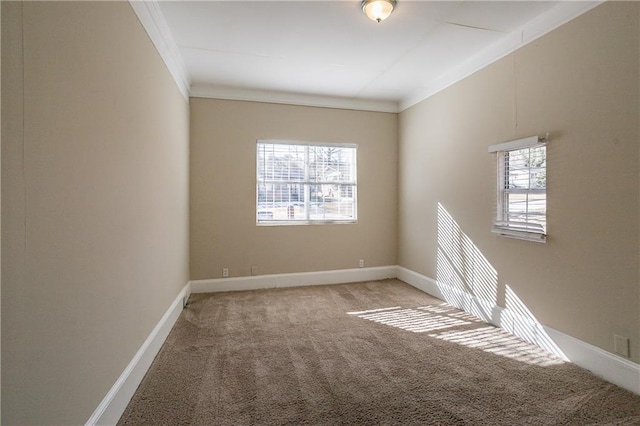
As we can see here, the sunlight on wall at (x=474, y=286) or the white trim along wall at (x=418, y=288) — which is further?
the sunlight on wall at (x=474, y=286)

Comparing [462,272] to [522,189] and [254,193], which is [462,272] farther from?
[254,193]

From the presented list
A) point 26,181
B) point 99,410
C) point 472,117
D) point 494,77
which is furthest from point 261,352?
point 494,77

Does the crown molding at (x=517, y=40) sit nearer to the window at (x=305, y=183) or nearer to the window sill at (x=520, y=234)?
the window at (x=305, y=183)

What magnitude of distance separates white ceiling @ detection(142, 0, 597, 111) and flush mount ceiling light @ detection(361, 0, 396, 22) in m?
0.10

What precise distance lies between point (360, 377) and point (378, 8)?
2.84m

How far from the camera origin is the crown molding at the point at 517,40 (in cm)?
245

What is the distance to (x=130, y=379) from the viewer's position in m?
2.02

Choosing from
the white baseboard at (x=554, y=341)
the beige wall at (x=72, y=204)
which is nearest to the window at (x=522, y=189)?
the white baseboard at (x=554, y=341)

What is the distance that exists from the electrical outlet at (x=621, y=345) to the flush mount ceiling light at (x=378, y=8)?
2.95 metres

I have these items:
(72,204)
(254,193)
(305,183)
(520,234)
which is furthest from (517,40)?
(72,204)

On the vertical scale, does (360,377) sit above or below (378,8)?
below

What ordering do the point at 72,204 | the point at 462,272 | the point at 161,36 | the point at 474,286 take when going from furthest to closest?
the point at 462,272, the point at 474,286, the point at 161,36, the point at 72,204

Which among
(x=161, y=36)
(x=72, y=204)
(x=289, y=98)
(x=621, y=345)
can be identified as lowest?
(x=621, y=345)

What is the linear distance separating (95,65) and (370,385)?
2550 millimetres
